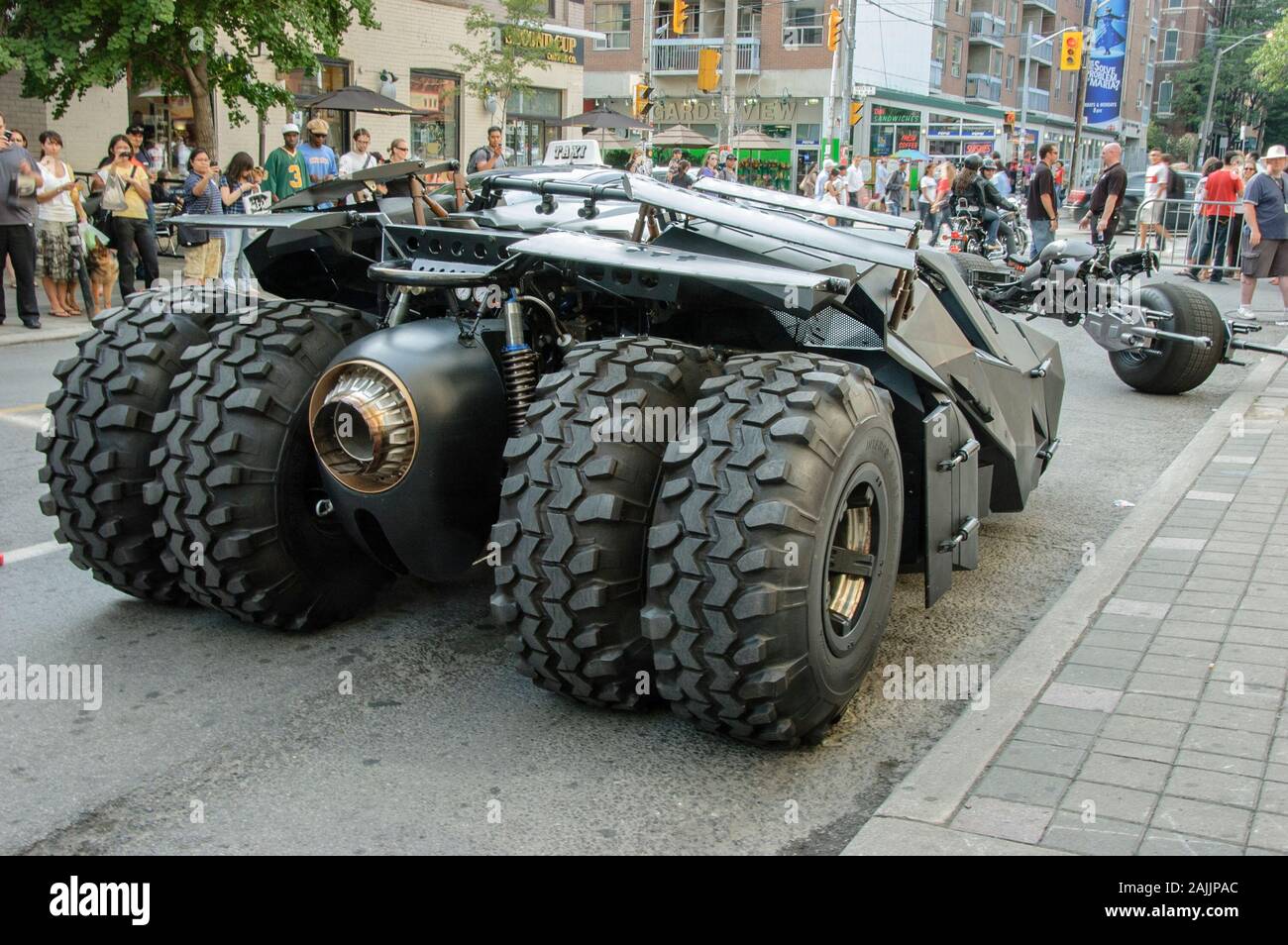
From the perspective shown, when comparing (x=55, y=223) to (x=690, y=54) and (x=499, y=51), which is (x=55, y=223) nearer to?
(x=499, y=51)

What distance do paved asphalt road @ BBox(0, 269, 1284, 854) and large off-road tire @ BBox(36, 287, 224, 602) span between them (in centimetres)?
→ 29

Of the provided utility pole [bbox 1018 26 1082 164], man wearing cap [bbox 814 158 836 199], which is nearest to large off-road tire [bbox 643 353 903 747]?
man wearing cap [bbox 814 158 836 199]

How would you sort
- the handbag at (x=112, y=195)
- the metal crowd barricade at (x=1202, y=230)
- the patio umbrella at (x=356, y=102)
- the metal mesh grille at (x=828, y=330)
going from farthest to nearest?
the patio umbrella at (x=356, y=102) → the metal crowd barricade at (x=1202, y=230) → the handbag at (x=112, y=195) → the metal mesh grille at (x=828, y=330)

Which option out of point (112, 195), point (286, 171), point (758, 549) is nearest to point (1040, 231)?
point (286, 171)

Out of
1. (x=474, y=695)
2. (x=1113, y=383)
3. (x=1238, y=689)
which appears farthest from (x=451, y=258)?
(x=1113, y=383)

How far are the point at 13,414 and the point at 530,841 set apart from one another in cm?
736

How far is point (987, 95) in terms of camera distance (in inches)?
2788

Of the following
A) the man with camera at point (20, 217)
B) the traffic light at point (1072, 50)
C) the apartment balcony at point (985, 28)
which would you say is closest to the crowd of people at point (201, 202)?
the man with camera at point (20, 217)

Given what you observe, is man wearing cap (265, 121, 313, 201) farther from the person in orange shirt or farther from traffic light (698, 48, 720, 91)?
traffic light (698, 48, 720, 91)

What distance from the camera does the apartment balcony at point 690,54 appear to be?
58.9 metres

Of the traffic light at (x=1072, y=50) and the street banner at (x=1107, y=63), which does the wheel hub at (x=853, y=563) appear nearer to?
the traffic light at (x=1072, y=50)

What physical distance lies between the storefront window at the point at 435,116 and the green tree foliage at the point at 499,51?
0.57 metres

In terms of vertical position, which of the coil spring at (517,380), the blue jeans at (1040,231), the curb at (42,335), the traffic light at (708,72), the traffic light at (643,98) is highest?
the traffic light at (708,72)

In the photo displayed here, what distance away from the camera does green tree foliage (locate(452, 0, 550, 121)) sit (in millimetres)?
31906
